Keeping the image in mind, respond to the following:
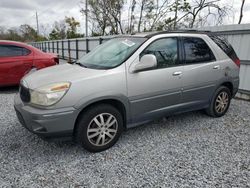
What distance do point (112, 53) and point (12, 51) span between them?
4.13 metres

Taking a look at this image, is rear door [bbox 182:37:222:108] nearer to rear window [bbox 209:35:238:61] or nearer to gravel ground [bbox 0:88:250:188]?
rear window [bbox 209:35:238:61]

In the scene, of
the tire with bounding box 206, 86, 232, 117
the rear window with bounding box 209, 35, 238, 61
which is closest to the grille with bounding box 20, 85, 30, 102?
the tire with bounding box 206, 86, 232, 117

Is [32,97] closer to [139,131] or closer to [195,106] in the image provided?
[139,131]

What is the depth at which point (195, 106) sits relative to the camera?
3852 mm

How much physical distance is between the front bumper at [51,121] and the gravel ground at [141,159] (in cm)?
45

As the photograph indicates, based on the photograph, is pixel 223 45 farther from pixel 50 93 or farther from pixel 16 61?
pixel 16 61

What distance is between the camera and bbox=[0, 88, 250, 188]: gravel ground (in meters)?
2.39

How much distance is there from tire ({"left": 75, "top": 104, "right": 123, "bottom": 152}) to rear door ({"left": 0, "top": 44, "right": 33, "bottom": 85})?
4.27 meters

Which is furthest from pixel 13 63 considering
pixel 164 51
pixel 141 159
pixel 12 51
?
pixel 141 159

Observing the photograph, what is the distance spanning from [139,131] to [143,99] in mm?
799

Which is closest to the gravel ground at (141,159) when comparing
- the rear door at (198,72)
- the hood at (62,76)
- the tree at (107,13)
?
the rear door at (198,72)

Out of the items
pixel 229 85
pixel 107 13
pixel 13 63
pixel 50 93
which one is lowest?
pixel 229 85

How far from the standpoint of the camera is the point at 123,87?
2.89m

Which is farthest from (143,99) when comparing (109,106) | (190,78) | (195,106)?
(195,106)
